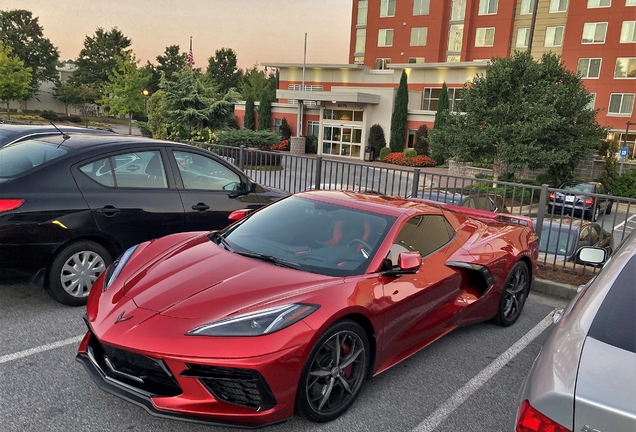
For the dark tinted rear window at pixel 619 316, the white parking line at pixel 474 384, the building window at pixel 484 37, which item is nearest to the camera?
the dark tinted rear window at pixel 619 316

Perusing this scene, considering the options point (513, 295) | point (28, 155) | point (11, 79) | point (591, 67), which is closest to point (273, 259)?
point (513, 295)

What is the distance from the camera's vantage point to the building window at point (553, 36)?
4197 cm

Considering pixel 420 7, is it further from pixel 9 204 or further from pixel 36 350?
pixel 36 350

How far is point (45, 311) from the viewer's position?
4.59m

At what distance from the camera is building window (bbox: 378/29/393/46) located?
48469 millimetres

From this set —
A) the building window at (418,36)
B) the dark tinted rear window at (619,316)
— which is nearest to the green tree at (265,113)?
the building window at (418,36)

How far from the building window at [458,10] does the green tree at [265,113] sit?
1984 centimetres

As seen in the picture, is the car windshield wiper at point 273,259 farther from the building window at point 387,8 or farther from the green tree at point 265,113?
the building window at point 387,8

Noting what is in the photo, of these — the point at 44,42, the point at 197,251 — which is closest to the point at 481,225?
the point at 197,251

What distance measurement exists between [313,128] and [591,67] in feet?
78.2

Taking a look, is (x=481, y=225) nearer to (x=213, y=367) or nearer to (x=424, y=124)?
(x=213, y=367)

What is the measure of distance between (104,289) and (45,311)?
5.56 feet

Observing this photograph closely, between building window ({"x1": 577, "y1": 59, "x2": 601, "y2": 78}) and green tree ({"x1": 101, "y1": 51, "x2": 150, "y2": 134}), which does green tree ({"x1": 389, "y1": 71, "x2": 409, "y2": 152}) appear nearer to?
building window ({"x1": 577, "y1": 59, "x2": 601, "y2": 78})

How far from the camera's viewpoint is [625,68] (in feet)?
125
